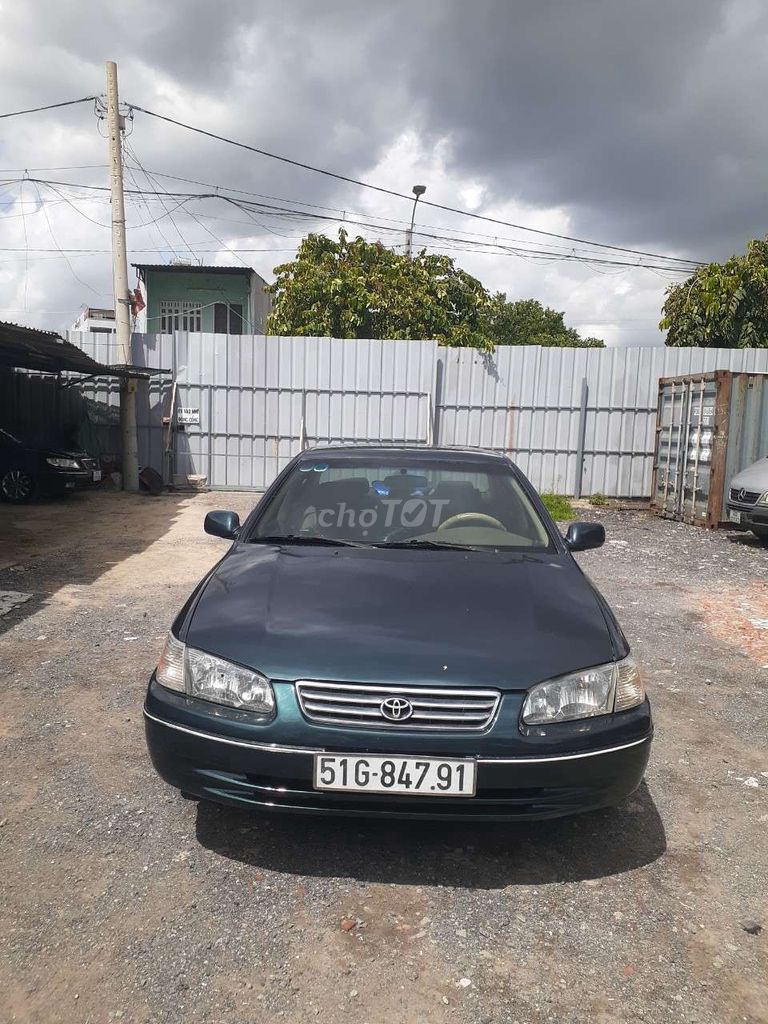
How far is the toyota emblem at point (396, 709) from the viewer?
2271 mm

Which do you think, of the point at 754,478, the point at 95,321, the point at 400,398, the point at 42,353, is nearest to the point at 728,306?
the point at 400,398

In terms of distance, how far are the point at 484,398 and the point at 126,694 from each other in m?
11.3

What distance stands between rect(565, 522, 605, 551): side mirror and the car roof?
605 mm

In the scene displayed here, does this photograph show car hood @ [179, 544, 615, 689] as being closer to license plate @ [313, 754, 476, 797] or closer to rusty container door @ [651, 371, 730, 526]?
license plate @ [313, 754, 476, 797]

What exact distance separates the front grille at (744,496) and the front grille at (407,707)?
8199 millimetres

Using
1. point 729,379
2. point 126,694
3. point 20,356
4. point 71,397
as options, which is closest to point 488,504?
point 126,694

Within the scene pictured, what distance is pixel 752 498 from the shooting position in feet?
30.7

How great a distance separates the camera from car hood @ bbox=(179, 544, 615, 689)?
238 centimetres

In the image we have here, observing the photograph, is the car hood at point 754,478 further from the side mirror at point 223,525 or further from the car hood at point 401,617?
the side mirror at point 223,525

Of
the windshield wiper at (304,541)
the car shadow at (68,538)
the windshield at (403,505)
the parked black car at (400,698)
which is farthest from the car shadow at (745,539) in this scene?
the windshield wiper at (304,541)

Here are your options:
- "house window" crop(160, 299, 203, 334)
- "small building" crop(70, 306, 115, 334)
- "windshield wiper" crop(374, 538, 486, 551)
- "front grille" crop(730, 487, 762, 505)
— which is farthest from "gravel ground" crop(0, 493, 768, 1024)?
"small building" crop(70, 306, 115, 334)

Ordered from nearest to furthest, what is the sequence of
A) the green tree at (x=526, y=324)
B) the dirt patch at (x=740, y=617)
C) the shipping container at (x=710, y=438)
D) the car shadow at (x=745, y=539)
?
the dirt patch at (x=740, y=617) < the car shadow at (x=745, y=539) < the shipping container at (x=710, y=438) < the green tree at (x=526, y=324)

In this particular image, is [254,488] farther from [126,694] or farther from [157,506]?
[126,694]

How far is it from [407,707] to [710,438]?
10249 mm
